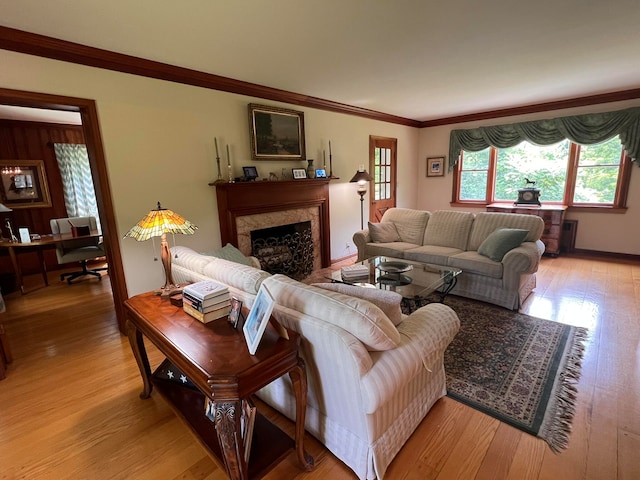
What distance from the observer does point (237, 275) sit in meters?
1.86

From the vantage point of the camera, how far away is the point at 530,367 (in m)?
2.24

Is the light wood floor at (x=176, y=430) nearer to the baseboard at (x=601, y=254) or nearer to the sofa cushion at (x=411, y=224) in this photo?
the sofa cushion at (x=411, y=224)

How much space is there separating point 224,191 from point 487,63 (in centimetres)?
298

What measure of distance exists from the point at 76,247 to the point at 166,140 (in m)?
2.93

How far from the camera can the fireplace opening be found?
13.0ft

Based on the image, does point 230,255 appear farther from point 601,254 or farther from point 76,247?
point 601,254

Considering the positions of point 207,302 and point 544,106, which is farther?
point 544,106

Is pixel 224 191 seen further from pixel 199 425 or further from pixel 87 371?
pixel 199 425

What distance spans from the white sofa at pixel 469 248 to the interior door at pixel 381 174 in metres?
1.07

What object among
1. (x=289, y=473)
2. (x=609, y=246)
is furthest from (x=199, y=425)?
(x=609, y=246)

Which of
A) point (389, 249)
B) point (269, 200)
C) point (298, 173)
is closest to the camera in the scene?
point (269, 200)

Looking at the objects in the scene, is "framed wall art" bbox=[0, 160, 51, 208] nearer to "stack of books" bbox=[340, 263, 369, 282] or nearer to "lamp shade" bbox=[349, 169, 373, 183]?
"lamp shade" bbox=[349, 169, 373, 183]

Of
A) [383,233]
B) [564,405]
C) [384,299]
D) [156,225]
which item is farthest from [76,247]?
[564,405]

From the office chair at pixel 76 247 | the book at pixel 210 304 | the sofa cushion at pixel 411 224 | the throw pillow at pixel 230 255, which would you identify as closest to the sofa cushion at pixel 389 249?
the sofa cushion at pixel 411 224
